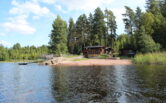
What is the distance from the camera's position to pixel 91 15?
297ft

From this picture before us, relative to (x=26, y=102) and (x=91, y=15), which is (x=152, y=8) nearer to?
(x=91, y=15)

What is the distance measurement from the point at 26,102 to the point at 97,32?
73.8 metres

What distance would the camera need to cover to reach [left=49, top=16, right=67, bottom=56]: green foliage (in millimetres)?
78000

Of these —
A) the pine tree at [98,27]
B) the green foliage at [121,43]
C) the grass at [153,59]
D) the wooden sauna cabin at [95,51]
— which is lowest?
the grass at [153,59]

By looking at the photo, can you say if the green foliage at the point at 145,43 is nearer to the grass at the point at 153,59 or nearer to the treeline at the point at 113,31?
the treeline at the point at 113,31

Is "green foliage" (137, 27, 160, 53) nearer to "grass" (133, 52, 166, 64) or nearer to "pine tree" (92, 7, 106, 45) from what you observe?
"grass" (133, 52, 166, 64)

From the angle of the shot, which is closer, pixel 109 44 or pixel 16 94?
pixel 16 94

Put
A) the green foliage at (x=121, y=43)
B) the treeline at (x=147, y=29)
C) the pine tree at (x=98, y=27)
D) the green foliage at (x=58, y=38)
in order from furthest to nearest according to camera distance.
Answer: the pine tree at (x=98, y=27) < the green foliage at (x=58, y=38) < the green foliage at (x=121, y=43) < the treeline at (x=147, y=29)

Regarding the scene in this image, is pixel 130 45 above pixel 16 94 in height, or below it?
above

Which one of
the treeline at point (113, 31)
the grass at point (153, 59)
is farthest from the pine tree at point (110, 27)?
the grass at point (153, 59)

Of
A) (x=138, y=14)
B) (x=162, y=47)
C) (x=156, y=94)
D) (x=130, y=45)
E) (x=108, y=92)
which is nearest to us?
(x=156, y=94)

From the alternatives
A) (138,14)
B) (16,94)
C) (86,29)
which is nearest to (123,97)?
(16,94)

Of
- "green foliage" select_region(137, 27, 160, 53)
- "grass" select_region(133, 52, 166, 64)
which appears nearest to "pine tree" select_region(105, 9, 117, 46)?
"green foliage" select_region(137, 27, 160, 53)

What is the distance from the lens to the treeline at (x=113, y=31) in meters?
67.8
